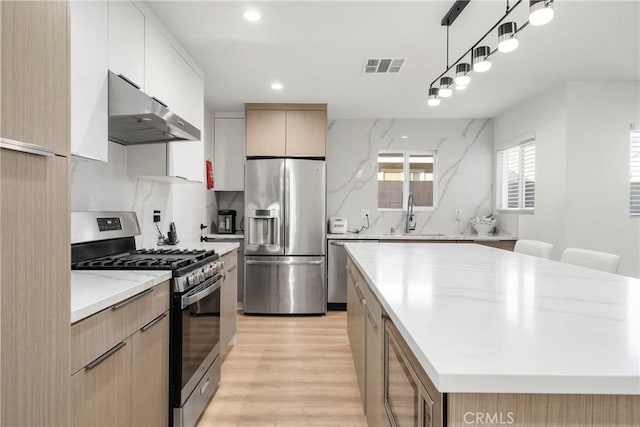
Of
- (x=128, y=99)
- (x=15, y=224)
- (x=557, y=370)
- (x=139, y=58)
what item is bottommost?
(x=557, y=370)

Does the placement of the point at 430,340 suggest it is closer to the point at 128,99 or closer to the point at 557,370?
the point at 557,370

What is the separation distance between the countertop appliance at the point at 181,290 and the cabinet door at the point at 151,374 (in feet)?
0.18

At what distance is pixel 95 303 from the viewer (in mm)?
1157

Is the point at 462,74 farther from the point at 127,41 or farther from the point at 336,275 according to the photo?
the point at 336,275

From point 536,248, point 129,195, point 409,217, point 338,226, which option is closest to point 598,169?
point 536,248

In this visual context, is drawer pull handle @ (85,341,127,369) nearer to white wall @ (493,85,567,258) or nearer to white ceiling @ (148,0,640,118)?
white ceiling @ (148,0,640,118)

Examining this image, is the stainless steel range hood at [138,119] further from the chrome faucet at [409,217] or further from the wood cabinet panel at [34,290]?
the chrome faucet at [409,217]

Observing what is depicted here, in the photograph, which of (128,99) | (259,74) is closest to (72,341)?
(128,99)

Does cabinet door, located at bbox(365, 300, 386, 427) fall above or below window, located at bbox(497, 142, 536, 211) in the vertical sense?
below

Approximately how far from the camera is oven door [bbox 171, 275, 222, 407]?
1734 millimetres

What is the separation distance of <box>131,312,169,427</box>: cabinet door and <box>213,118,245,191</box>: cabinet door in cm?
295

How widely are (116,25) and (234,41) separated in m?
0.99

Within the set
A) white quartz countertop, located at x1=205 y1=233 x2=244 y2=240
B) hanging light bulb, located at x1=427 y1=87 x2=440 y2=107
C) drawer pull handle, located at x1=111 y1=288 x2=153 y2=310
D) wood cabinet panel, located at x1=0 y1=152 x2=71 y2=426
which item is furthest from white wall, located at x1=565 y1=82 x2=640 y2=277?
wood cabinet panel, located at x1=0 y1=152 x2=71 y2=426

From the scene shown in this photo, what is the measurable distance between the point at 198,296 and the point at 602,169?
12.7 feet
